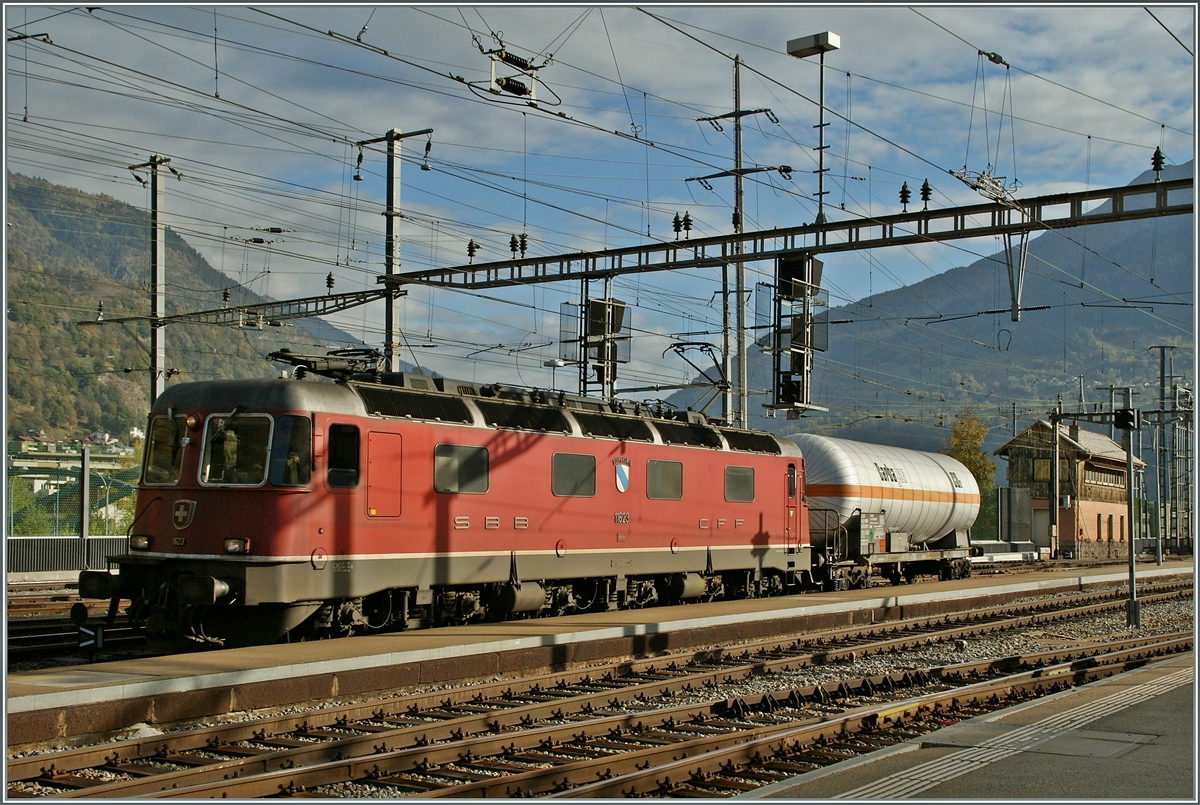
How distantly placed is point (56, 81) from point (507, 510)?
10.1m

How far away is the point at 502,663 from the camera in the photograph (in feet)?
46.4

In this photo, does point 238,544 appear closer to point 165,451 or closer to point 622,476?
point 165,451

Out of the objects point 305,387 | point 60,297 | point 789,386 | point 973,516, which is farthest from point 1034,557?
point 60,297

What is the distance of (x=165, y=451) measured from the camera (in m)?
15.4

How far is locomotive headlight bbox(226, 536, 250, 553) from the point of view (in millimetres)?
14211

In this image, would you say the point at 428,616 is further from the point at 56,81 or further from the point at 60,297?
the point at 60,297

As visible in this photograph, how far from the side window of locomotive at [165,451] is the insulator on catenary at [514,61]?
738cm

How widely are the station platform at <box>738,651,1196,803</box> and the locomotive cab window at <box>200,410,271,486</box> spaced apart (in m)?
8.95

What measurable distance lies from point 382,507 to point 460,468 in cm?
177

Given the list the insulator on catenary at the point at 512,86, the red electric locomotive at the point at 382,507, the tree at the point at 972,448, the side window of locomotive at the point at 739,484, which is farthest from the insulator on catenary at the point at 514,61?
the tree at the point at 972,448

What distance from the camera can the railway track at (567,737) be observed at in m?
8.62

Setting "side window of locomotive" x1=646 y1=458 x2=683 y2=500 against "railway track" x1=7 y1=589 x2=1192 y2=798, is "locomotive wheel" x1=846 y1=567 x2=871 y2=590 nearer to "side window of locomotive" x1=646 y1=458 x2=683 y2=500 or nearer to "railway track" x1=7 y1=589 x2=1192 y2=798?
"side window of locomotive" x1=646 y1=458 x2=683 y2=500

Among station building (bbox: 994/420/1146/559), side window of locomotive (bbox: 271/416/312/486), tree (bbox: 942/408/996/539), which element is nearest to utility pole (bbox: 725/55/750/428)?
side window of locomotive (bbox: 271/416/312/486)

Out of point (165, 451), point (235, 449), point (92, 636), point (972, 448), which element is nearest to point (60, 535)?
point (165, 451)
